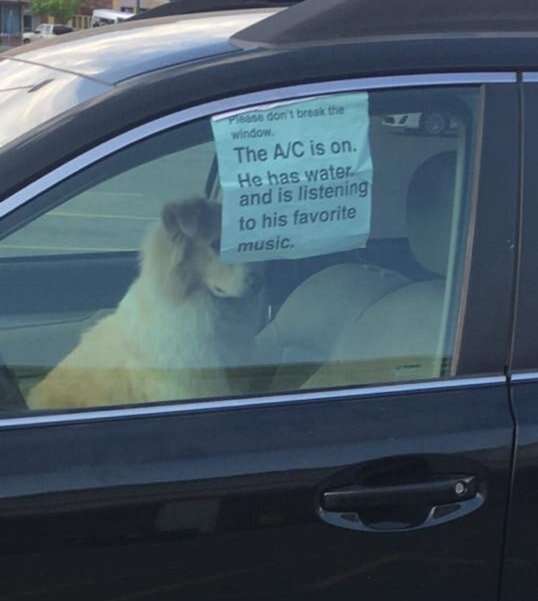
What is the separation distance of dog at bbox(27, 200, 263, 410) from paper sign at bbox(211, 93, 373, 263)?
0.06m

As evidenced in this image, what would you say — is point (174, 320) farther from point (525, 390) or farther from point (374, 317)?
point (525, 390)

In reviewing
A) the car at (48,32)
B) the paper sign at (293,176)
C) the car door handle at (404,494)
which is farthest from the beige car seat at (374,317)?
the car at (48,32)

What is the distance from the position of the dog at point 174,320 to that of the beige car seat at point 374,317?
0.10 meters

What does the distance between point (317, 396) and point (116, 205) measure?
51cm

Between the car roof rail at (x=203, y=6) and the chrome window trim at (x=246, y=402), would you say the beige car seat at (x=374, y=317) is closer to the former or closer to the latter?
the chrome window trim at (x=246, y=402)

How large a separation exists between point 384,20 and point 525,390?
0.73m

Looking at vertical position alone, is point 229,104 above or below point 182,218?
above

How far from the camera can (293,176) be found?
185cm

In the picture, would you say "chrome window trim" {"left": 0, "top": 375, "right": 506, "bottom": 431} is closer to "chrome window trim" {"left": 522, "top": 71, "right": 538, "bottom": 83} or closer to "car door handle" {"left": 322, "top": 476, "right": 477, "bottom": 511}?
"car door handle" {"left": 322, "top": 476, "right": 477, "bottom": 511}

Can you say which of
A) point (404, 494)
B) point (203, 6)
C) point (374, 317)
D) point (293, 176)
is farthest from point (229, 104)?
point (203, 6)

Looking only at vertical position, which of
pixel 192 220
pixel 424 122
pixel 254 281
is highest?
pixel 424 122

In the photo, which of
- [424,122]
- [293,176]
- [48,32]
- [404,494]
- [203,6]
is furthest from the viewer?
[48,32]

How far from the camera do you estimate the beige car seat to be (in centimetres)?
192

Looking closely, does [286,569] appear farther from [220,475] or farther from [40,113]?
[40,113]
